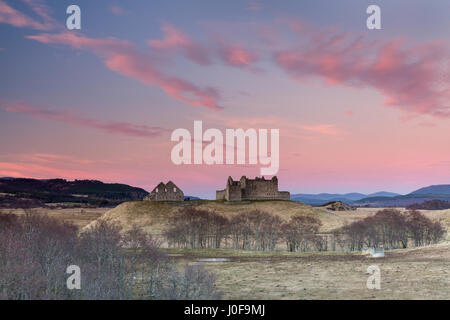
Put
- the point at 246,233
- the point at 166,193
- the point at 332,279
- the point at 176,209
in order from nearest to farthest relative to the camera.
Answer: the point at 332,279, the point at 246,233, the point at 176,209, the point at 166,193

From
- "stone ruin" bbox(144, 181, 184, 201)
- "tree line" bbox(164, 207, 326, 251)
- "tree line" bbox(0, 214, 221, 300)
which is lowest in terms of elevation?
"tree line" bbox(164, 207, 326, 251)

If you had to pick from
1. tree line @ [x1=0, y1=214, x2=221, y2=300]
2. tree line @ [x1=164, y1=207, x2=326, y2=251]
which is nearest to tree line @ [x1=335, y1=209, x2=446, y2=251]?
tree line @ [x1=164, y1=207, x2=326, y2=251]

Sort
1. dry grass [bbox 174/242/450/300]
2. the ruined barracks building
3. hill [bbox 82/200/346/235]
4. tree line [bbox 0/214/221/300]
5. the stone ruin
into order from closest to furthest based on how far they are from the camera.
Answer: tree line [bbox 0/214/221/300]
dry grass [bbox 174/242/450/300]
hill [bbox 82/200/346/235]
the stone ruin
the ruined barracks building

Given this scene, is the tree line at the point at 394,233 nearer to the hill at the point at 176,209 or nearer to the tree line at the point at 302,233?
the tree line at the point at 302,233

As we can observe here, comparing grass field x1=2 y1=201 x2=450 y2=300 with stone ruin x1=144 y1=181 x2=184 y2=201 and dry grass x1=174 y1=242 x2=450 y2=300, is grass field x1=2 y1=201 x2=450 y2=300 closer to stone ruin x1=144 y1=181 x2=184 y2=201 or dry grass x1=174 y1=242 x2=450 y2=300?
dry grass x1=174 y1=242 x2=450 y2=300

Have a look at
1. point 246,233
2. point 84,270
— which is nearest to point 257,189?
point 246,233

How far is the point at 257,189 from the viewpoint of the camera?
6831 inches

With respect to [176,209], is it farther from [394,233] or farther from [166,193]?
[394,233]

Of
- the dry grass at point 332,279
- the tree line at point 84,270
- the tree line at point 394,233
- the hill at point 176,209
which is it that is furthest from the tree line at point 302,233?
the tree line at point 84,270

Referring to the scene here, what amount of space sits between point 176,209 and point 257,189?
44.9m

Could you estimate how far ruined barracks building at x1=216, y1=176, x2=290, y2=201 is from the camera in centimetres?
16998

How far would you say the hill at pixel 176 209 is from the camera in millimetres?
126000

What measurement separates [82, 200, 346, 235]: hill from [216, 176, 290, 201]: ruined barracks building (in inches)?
461

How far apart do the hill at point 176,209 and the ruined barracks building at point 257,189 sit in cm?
1171
